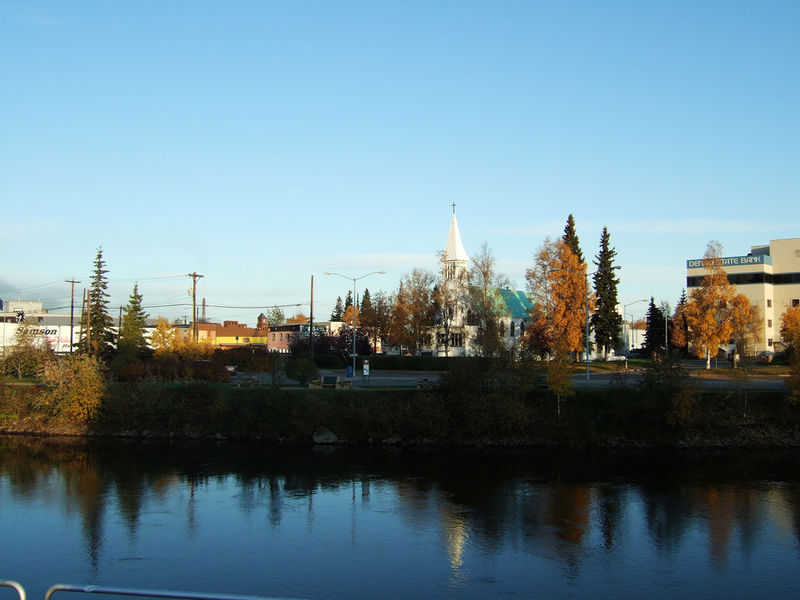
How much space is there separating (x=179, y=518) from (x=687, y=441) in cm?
2930

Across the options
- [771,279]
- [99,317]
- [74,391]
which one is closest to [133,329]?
[99,317]

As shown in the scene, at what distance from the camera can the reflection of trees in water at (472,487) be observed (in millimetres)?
23875

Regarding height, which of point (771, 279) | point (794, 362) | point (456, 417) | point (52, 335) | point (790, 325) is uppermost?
point (771, 279)

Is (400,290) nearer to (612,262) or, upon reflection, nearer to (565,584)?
(612,262)

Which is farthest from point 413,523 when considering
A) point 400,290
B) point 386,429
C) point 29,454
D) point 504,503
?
point 400,290

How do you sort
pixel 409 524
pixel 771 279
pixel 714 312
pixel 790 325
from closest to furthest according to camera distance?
pixel 409 524
pixel 714 312
pixel 790 325
pixel 771 279

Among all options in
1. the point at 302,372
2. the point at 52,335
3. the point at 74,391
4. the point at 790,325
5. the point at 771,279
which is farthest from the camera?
the point at 52,335

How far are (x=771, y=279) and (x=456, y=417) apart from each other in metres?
68.4

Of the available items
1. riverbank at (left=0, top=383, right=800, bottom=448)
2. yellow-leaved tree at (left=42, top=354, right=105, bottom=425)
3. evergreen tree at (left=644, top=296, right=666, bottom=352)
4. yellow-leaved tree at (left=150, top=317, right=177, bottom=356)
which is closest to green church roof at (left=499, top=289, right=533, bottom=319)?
evergreen tree at (left=644, top=296, right=666, bottom=352)

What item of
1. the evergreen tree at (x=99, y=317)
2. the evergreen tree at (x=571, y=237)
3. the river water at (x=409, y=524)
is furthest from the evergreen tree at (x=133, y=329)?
the evergreen tree at (x=571, y=237)

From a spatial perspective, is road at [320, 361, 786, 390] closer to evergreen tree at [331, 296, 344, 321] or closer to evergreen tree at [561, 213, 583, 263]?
evergreen tree at [561, 213, 583, 263]

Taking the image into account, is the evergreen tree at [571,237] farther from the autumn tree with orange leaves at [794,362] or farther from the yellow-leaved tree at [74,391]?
the yellow-leaved tree at [74,391]

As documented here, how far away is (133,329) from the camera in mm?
77938

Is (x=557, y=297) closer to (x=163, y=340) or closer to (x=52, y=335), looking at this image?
(x=163, y=340)
